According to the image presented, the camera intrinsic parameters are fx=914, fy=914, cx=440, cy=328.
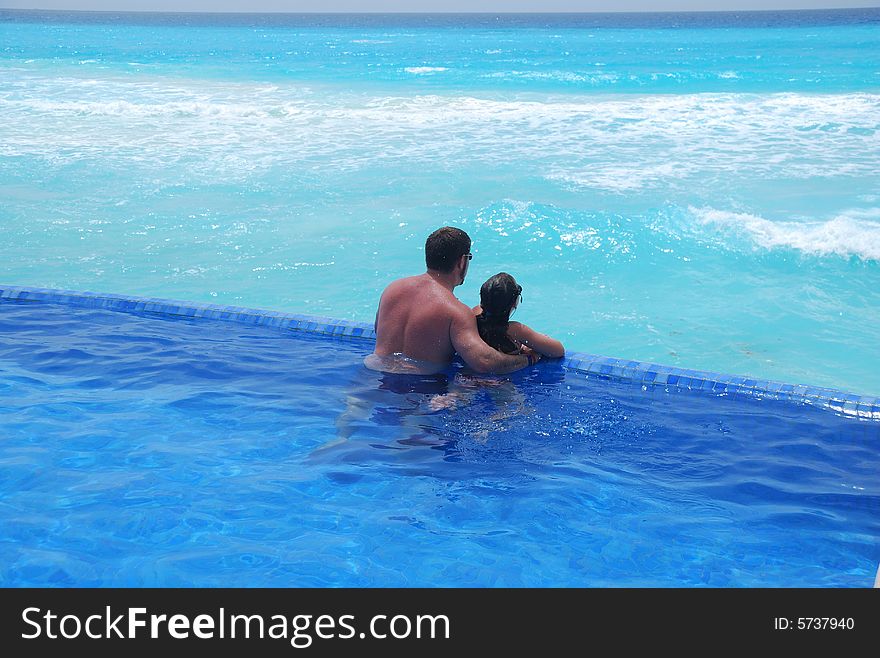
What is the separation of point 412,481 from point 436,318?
918 millimetres

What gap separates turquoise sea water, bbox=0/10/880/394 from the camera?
7996mm

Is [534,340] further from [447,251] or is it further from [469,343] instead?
[447,251]

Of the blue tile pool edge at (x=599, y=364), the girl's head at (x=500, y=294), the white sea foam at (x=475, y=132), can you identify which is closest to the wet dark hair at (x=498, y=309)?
the girl's head at (x=500, y=294)

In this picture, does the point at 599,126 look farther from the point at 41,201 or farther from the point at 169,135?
the point at 41,201

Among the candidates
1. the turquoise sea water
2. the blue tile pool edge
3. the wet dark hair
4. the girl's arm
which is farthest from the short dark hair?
the turquoise sea water

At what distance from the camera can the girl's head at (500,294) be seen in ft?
Result: 14.8

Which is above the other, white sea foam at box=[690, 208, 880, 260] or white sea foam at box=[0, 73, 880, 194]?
white sea foam at box=[0, 73, 880, 194]

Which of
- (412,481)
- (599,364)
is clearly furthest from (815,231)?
(412,481)

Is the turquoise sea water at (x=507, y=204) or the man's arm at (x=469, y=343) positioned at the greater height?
the turquoise sea water at (x=507, y=204)

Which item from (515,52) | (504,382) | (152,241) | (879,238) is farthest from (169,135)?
(515,52)

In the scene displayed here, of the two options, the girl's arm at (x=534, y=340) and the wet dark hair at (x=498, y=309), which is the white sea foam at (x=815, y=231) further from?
the wet dark hair at (x=498, y=309)

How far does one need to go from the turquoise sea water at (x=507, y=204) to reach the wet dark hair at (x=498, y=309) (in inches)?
103

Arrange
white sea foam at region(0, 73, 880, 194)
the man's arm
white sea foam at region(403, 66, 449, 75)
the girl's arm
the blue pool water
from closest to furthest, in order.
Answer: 1. the blue pool water
2. the man's arm
3. the girl's arm
4. white sea foam at region(0, 73, 880, 194)
5. white sea foam at region(403, 66, 449, 75)

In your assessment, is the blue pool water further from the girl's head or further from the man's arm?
the girl's head
